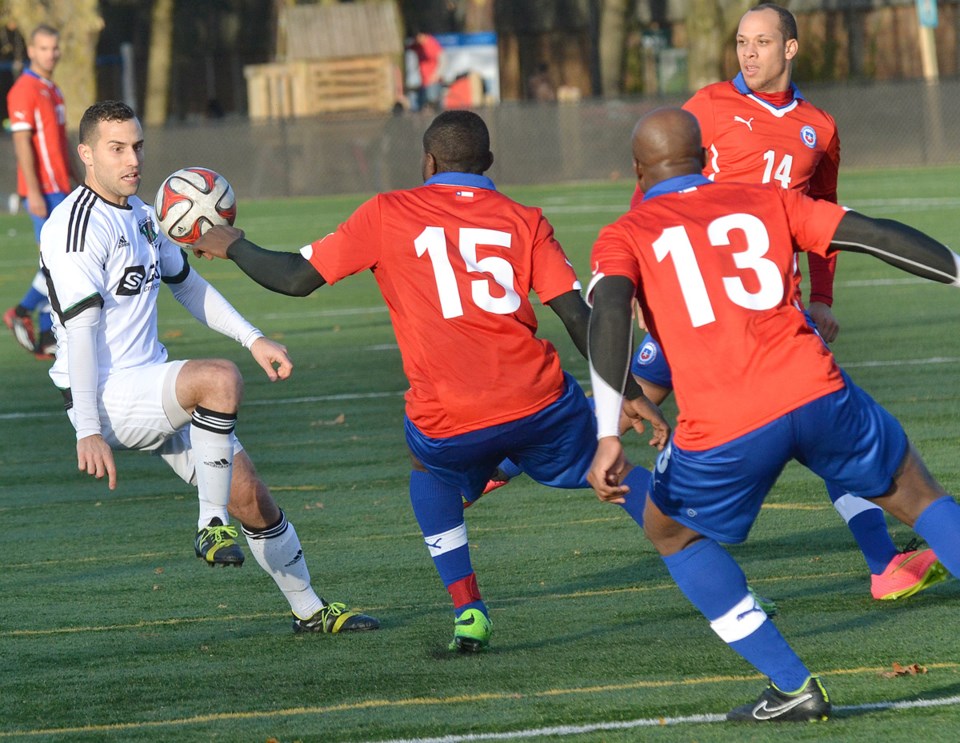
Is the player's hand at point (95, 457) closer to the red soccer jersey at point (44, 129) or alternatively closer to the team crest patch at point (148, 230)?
the team crest patch at point (148, 230)

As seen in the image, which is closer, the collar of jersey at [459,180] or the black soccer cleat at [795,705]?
the black soccer cleat at [795,705]

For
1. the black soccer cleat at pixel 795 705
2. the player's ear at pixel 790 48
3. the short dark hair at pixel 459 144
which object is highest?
the player's ear at pixel 790 48

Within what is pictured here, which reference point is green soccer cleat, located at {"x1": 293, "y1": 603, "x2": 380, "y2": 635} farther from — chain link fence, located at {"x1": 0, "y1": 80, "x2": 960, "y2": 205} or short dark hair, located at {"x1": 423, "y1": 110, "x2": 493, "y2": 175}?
chain link fence, located at {"x1": 0, "y1": 80, "x2": 960, "y2": 205}

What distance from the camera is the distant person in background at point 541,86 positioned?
42969 mm

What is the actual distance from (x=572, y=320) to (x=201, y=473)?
1603 millimetres

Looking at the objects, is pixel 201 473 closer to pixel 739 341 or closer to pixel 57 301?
pixel 57 301

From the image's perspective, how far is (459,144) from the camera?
6.17m

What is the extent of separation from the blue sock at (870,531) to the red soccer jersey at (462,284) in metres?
1.46

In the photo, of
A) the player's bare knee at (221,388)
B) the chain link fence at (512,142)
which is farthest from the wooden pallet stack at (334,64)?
the player's bare knee at (221,388)

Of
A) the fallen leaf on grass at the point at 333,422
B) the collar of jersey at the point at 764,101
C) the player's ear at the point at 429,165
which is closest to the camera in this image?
the player's ear at the point at 429,165

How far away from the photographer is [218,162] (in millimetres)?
35594

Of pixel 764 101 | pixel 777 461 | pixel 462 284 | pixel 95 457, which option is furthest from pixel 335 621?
pixel 764 101

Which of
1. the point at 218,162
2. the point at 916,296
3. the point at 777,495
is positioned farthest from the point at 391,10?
the point at 777,495

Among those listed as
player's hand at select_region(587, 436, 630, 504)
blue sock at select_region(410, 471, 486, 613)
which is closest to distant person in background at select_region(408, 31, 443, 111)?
blue sock at select_region(410, 471, 486, 613)
